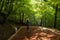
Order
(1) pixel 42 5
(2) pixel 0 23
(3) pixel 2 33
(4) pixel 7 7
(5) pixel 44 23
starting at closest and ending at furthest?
(3) pixel 2 33, (2) pixel 0 23, (4) pixel 7 7, (1) pixel 42 5, (5) pixel 44 23

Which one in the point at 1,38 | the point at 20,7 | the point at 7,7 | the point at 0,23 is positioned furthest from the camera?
the point at 20,7

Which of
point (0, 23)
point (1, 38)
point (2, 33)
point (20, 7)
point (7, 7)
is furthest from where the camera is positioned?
point (20, 7)

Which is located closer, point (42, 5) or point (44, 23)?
point (42, 5)

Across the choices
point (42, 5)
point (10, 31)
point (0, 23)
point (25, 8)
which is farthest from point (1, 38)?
point (42, 5)

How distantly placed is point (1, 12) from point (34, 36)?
979cm

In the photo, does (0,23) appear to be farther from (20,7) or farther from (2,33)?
(20,7)

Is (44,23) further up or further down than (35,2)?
further down

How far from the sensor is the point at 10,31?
66.3 feet

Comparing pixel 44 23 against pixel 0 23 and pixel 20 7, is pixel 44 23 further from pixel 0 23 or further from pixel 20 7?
pixel 0 23

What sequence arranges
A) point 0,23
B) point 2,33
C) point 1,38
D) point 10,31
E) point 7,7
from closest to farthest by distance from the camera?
point 1,38, point 2,33, point 10,31, point 0,23, point 7,7

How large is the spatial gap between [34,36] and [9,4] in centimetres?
882

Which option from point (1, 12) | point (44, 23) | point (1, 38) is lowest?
point (44, 23)

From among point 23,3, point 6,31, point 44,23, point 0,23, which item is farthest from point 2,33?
point 44,23

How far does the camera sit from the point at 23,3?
82.5ft
